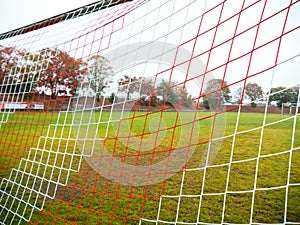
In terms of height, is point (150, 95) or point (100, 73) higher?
point (100, 73)

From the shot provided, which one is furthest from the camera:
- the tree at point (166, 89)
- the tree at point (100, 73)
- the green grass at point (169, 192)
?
the tree at point (100, 73)

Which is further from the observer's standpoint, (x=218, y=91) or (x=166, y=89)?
(x=218, y=91)

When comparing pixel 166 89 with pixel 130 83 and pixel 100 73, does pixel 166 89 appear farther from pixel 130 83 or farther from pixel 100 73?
pixel 100 73

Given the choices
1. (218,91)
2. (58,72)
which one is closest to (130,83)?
(58,72)

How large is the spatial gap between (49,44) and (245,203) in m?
2.29

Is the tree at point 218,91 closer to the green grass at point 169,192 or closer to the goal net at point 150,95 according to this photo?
the goal net at point 150,95

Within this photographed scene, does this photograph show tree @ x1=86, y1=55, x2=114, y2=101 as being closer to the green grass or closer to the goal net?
the goal net

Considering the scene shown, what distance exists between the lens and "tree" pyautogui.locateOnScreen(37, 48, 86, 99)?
231cm

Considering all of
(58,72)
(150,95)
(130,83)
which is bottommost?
(150,95)

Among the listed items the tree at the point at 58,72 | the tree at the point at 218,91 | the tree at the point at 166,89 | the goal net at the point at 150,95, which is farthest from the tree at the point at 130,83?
→ the tree at the point at 218,91

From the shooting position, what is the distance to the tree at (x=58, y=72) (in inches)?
90.9

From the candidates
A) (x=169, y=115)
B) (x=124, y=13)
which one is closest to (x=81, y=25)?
(x=124, y=13)

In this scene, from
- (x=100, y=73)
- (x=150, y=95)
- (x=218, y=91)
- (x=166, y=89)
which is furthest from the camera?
(x=218, y=91)

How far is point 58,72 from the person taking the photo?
249cm
